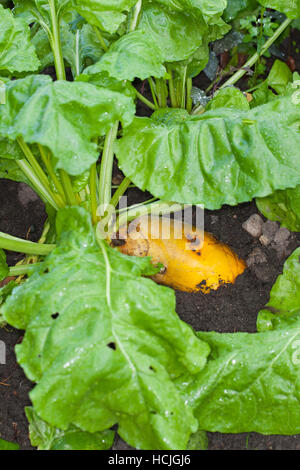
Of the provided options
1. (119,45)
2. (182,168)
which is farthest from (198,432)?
(119,45)

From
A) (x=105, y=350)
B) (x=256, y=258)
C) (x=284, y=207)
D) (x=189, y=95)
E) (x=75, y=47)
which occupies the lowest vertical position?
(x=256, y=258)

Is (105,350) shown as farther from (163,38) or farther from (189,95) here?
(189,95)

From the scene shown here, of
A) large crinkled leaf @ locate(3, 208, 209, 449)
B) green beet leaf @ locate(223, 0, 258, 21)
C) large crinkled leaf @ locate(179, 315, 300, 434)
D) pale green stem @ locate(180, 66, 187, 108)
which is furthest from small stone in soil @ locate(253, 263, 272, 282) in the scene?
green beet leaf @ locate(223, 0, 258, 21)

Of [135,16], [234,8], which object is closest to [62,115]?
[135,16]

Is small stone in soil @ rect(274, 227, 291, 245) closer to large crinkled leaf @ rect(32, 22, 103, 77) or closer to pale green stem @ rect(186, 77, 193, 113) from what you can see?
pale green stem @ rect(186, 77, 193, 113)

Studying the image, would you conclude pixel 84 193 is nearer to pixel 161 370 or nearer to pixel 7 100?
pixel 7 100

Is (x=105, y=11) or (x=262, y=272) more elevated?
(x=105, y=11)

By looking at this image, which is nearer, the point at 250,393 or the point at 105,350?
the point at 105,350
